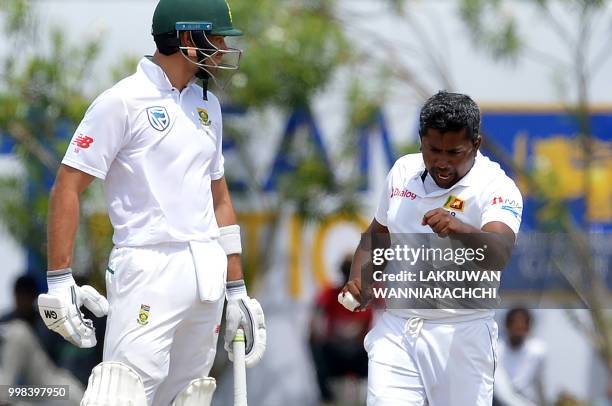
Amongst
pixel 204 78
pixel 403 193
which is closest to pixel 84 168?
pixel 204 78

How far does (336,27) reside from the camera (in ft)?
32.2

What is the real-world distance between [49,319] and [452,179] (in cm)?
156

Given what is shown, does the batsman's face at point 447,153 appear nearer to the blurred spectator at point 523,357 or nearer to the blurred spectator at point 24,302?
the blurred spectator at point 523,357

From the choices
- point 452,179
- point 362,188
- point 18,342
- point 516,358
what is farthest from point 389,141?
point 452,179

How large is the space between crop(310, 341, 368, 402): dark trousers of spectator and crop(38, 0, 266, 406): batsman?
4.66m

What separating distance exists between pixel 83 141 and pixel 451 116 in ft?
4.43

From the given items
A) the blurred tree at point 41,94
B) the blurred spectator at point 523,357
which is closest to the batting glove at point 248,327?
the blurred tree at point 41,94

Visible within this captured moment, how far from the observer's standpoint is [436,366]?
4.93 meters

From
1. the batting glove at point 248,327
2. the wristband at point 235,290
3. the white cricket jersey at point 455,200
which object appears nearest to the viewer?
the white cricket jersey at point 455,200

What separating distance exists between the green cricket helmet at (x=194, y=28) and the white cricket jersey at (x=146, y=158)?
0.42ft

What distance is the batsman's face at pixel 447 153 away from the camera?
4.84 metres

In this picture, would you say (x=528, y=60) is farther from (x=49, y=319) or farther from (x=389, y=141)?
(x=49, y=319)

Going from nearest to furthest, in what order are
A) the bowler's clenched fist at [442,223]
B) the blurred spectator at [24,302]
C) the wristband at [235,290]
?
the bowler's clenched fist at [442,223] → the wristband at [235,290] → the blurred spectator at [24,302]

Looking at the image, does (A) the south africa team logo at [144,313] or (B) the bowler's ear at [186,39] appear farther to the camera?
(B) the bowler's ear at [186,39]
